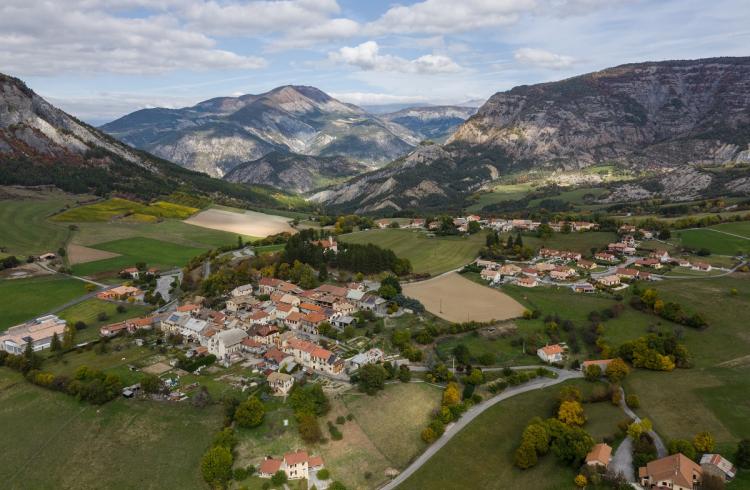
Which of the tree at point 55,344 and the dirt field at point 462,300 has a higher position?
the tree at point 55,344

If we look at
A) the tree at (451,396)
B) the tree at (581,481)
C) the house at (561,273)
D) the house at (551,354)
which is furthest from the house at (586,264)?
the tree at (581,481)

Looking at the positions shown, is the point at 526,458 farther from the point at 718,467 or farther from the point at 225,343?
the point at 225,343

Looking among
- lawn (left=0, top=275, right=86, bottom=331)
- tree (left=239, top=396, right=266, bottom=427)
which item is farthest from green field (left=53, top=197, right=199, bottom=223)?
tree (left=239, top=396, right=266, bottom=427)

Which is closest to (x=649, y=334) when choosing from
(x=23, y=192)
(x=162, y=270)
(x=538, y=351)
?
(x=538, y=351)

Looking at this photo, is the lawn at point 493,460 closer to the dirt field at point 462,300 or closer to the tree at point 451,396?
the tree at point 451,396

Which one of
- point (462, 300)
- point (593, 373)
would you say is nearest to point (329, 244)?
point (462, 300)

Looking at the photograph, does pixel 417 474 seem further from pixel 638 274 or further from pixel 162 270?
pixel 162 270

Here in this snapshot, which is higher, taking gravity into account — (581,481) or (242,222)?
(242,222)
